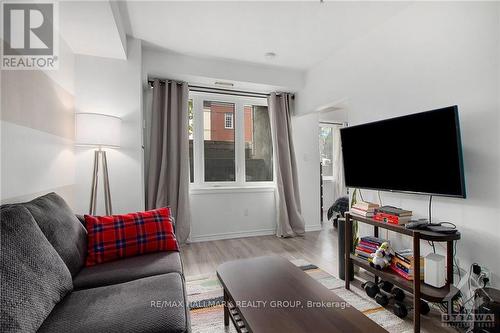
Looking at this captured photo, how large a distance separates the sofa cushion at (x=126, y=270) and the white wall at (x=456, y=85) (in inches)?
80.9

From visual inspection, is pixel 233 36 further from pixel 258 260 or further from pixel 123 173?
pixel 258 260

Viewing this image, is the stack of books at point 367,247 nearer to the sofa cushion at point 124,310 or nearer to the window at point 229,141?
the sofa cushion at point 124,310

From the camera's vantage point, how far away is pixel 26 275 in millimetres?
969

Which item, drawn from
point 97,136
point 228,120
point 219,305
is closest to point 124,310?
point 219,305

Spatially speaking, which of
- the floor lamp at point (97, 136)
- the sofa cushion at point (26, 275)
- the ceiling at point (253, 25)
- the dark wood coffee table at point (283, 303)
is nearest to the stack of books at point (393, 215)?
the dark wood coffee table at point (283, 303)

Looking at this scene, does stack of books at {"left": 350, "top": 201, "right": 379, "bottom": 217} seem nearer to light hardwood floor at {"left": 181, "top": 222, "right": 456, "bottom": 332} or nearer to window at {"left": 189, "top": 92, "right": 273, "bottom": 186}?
light hardwood floor at {"left": 181, "top": 222, "right": 456, "bottom": 332}

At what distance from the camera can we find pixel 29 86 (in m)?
1.72

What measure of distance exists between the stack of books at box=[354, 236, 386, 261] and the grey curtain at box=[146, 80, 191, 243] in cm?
224

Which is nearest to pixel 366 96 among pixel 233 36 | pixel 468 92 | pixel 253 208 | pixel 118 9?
pixel 468 92

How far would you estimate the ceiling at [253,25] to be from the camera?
2178 millimetres

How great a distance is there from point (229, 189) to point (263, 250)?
1090 mm

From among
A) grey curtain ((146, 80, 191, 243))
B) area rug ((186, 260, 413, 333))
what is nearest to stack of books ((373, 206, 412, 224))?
area rug ((186, 260, 413, 333))

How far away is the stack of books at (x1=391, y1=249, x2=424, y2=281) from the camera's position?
5.82 feet

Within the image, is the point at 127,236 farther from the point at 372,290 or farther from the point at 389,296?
the point at 389,296
